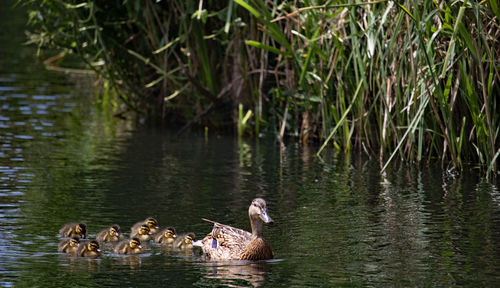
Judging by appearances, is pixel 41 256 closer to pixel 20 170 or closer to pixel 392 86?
pixel 20 170

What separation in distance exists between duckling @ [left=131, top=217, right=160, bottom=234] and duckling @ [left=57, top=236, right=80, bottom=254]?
698mm

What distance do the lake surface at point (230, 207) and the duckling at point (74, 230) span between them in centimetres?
20

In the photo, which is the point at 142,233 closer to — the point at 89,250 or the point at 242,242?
the point at 89,250

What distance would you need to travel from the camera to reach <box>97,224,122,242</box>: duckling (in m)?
8.41

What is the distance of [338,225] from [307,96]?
3898 mm

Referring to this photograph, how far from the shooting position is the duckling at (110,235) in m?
8.41

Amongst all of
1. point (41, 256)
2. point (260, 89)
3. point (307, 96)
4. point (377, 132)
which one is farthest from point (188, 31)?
point (41, 256)

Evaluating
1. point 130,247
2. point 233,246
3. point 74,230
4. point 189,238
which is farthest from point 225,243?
point 74,230

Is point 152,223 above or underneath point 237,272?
above

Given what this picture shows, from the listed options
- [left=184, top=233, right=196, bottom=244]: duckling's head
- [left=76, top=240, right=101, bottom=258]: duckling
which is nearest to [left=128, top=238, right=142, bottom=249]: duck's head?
[left=76, top=240, right=101, bottom=258]: duckling

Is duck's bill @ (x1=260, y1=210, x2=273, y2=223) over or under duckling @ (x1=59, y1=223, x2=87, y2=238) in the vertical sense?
over

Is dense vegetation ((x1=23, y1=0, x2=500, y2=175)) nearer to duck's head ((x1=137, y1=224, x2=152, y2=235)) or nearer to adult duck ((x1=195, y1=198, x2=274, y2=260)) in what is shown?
adult duck ((x1=195, y1=198, x2=274, y2=260))

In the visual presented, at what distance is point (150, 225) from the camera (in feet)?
28.7

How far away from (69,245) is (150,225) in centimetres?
94
